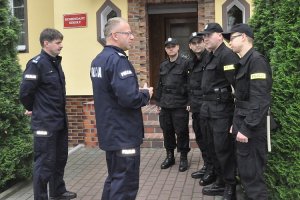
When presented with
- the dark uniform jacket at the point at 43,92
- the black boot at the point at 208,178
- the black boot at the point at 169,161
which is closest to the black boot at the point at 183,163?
the black boot at the point at 169,161

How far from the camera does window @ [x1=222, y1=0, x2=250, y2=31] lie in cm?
882

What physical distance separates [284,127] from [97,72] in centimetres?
197

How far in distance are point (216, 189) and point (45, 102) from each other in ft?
7.82

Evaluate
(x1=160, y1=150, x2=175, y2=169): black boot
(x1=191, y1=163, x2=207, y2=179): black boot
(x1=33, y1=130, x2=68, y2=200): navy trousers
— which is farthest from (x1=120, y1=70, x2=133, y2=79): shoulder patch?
(x1=160, y1=150, x2=175, y2=169): black boot

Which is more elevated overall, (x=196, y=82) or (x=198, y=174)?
(x=196, y=82)

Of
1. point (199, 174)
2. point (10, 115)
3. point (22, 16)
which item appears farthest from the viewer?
point (22, 16)

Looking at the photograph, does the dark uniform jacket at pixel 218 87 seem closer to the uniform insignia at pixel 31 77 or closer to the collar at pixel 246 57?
the collar at pixel 246 57

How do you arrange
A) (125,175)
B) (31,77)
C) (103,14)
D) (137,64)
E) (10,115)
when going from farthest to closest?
(103,14) < (137,64) < (10,115) < (31,77) < (125,175)

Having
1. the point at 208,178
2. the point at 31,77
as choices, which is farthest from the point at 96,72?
the point at 208,178

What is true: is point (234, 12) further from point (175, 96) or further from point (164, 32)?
point (175, 96)

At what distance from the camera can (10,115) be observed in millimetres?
5984

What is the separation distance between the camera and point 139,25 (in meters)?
9.26

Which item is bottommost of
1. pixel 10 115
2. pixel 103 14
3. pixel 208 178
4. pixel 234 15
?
pixel 208 178

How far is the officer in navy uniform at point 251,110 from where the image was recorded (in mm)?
4051
